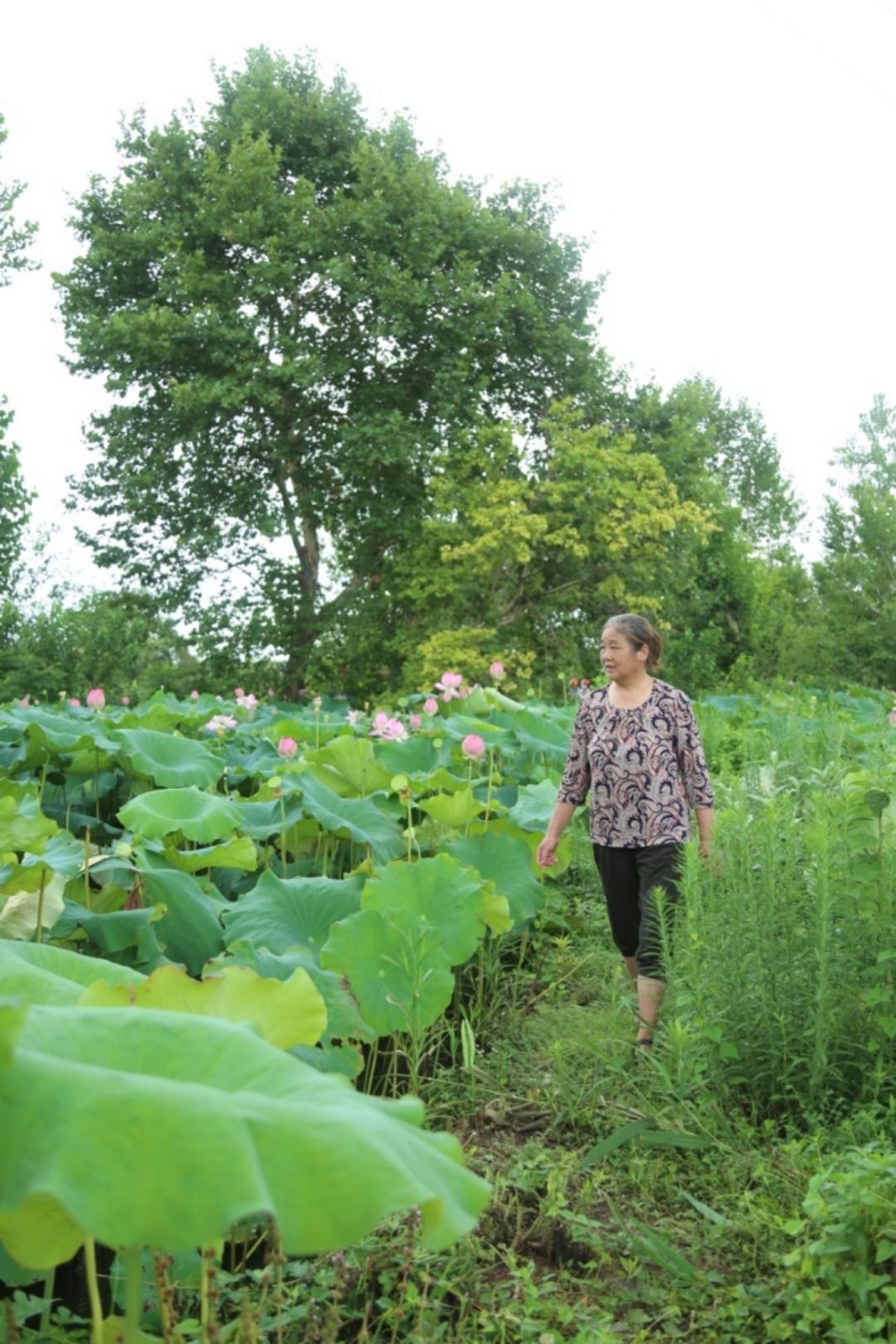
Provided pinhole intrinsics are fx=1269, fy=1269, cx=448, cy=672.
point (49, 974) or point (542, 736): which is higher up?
point (542, 736)

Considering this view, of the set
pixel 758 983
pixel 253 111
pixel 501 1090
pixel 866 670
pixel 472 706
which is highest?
pixel 253 111

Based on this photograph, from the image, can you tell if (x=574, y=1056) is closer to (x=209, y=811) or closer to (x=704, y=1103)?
(x=704, y=1103)

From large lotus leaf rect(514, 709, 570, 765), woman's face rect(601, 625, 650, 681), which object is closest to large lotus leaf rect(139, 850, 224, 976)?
woman's face rect(601, 625, 650, 681)

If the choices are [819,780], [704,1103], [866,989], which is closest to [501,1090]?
[704,1103]

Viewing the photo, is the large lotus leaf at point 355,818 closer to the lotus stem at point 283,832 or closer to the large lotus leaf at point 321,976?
the lotus stem at point 283,832

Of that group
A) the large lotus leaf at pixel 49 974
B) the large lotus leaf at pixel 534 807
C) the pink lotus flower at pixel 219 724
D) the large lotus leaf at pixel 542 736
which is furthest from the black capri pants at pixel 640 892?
the pink lotus flower at pixel 219 724

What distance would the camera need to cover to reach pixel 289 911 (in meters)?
3.71

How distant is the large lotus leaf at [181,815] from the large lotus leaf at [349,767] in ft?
3.68

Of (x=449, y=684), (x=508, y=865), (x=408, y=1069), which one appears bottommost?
(x=408, y=1069)

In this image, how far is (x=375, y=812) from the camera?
16.0ft

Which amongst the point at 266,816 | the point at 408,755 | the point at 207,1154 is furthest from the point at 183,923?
the point at 207,1154

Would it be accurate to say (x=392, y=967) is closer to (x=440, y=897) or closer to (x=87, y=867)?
(x=440, y=897)

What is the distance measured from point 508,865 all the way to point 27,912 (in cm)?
203

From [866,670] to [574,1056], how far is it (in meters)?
18.6
